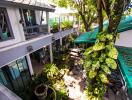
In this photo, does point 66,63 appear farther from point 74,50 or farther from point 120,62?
point 120,62

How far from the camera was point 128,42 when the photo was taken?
9.42 m

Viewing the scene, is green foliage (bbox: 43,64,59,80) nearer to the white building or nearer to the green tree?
the white building

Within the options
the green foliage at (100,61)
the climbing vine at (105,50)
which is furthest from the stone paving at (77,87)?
the climbing vine at (105,50)

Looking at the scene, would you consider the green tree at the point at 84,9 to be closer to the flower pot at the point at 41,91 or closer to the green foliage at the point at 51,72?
the green foliage at the point at 51,72

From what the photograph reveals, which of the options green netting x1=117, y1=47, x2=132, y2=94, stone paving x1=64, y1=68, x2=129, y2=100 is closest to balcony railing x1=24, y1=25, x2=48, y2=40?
stone paving x1=64, y1=68, x2=129, y2=100

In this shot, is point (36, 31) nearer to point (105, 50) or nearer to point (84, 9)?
point (84, 9)

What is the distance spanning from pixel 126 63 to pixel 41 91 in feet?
23.7

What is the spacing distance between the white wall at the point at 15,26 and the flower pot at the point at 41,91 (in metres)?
4.45

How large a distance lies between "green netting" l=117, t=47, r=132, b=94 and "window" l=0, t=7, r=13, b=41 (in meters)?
8.42

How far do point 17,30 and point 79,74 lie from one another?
839 cm

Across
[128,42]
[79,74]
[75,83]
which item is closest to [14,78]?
[75,83]

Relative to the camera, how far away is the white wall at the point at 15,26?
9854 mm

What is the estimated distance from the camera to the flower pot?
1020 centimetres

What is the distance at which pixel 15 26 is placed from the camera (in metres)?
10.4
